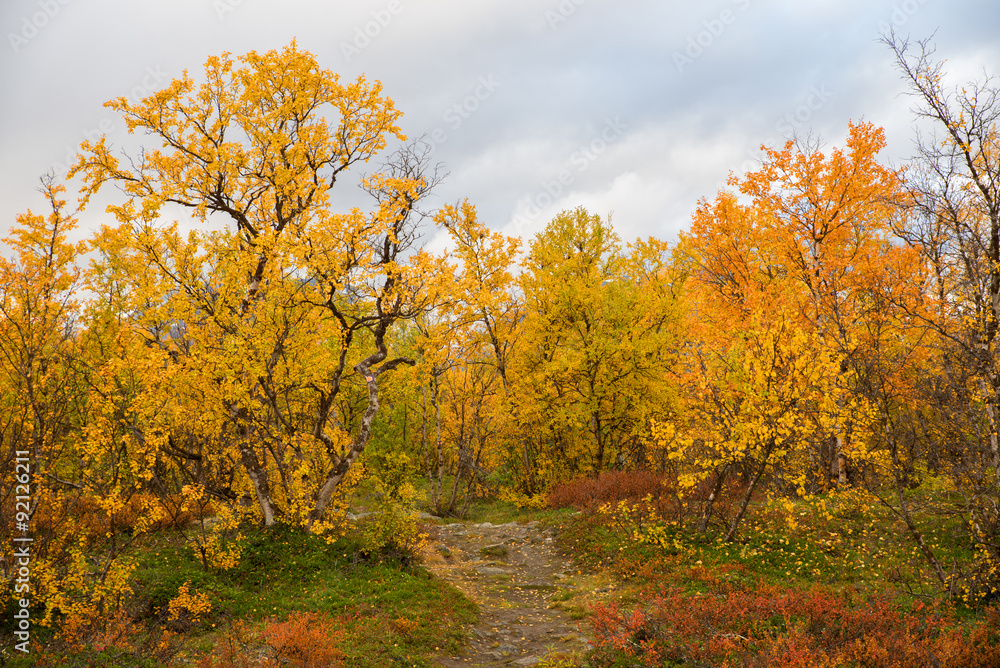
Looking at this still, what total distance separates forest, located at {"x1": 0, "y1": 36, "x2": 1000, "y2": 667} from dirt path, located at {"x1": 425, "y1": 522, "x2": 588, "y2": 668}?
545 millimetres

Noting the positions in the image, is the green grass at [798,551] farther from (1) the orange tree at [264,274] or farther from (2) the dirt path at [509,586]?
(1) the orange tree at [264,274]

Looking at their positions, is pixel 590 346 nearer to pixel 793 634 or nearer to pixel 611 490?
pixel 611 490

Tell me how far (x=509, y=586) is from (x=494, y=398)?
7738 millimetres

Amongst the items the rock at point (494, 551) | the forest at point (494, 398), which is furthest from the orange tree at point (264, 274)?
the rock at point (494, 551)

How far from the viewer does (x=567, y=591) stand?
441 inches

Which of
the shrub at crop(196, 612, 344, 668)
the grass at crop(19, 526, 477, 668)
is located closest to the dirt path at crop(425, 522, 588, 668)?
the grass at crop(19, 526, 477, 668)

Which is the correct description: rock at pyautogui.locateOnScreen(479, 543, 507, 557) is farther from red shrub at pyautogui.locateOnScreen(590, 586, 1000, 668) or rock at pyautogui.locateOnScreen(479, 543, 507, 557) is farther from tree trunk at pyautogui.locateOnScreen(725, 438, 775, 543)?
red shrub at pyautogui.locateOnScreen(590, 586, 1000, 668)

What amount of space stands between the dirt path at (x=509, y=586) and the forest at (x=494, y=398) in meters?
0.55

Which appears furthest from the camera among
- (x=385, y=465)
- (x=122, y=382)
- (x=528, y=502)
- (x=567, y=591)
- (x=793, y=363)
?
(x=385, y=465)

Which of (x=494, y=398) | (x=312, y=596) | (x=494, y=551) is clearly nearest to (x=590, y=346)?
(x=494, y=398)

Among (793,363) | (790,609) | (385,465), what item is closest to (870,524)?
(793,363)

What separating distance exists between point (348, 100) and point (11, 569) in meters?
11.3

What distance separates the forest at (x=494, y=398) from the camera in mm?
7645

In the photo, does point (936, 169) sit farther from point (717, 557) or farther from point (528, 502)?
point (528, 502)
